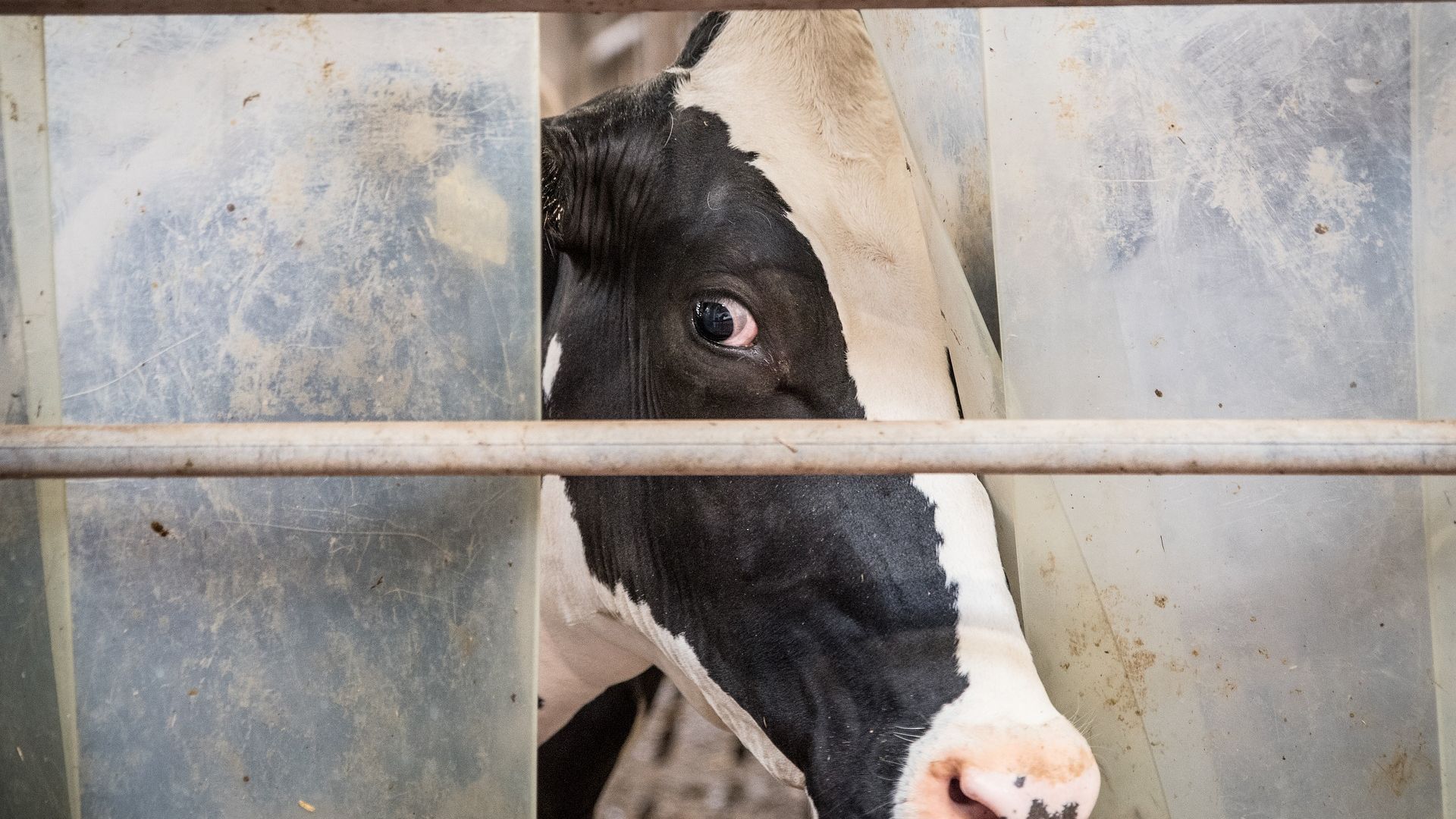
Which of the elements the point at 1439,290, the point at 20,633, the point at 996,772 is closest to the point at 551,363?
the point at 20,633

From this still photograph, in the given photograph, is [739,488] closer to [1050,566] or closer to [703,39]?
[1050,566]

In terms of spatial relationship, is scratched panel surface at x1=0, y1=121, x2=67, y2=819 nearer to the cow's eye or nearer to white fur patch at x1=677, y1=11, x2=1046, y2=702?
the cow's eye

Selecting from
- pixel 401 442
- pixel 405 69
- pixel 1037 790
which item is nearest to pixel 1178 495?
pixel 1037 790

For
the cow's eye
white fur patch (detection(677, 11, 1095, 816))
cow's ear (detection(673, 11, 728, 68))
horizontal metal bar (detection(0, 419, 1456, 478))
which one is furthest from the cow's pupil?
horizontal metal bar (detection(0, 419, 1456, 478))

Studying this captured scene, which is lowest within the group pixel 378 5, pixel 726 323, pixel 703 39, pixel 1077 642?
pixel 1077 642

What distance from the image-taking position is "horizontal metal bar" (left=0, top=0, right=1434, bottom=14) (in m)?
0.76

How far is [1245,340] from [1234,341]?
0.01 metres

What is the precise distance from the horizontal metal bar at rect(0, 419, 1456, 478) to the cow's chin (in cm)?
38

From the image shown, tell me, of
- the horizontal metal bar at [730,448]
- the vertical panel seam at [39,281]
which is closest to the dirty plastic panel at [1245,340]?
the horizontal metal bar at [730,448]

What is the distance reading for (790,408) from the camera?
1.37 meters

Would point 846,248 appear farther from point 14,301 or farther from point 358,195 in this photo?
point 14,301

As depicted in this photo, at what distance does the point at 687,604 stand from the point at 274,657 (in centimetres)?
59

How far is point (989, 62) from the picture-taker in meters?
1.20

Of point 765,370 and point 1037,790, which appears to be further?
point 765,370
